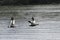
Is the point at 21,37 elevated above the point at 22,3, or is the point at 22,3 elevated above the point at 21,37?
the point at 22,3

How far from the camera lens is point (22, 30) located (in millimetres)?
2652

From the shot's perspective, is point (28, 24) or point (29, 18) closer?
point (28, 24)

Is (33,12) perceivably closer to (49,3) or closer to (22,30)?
(49,3)

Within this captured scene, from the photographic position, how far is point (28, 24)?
2.87 metres

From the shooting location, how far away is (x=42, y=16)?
3234 mm

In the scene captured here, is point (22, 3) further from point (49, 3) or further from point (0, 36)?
point (0, 36)

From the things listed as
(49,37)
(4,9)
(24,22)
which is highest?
(4,9)

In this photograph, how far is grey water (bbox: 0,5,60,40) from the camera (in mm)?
2473

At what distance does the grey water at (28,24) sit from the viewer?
247 centimetres

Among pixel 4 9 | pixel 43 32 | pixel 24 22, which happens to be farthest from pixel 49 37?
pixel 4 9

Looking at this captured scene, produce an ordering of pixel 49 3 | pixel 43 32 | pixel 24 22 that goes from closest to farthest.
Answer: pixel 43 32 < pixel 24 22 < pixel 49 3

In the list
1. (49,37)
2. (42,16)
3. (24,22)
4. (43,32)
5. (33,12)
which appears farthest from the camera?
(33,12)

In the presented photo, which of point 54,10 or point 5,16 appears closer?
point 5,16

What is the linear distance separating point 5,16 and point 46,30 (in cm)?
100
